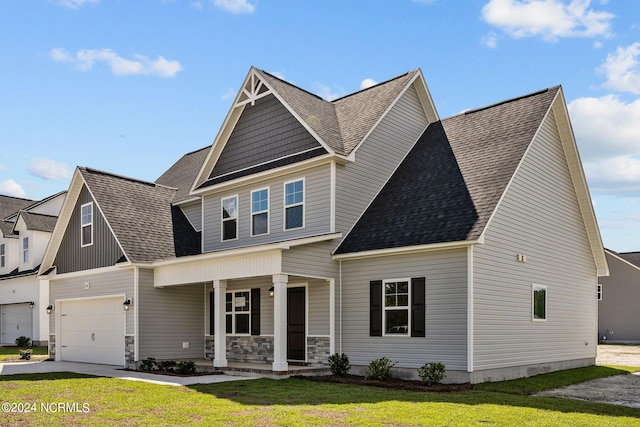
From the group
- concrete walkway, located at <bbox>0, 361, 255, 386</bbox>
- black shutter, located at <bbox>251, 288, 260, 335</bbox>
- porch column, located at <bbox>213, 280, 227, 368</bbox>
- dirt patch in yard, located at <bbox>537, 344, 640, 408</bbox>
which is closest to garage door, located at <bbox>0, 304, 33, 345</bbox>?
concrete walkway, located at <bbox>0, 361, 255, 386</bbox>

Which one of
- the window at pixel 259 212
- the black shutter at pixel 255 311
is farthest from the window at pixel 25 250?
the black shutter at pixel 255 311

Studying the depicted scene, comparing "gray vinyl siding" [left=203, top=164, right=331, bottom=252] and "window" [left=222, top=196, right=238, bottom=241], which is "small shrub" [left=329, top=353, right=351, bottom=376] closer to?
"gray vinyl siding" [left=203, top=164, right=331, bottom=252]

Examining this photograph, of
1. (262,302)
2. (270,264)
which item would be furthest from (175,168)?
(270,264)

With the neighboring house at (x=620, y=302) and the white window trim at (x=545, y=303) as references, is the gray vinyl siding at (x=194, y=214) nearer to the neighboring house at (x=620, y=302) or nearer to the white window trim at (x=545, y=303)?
the white window trim at (x=545, y=303)

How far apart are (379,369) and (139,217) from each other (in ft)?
34.0

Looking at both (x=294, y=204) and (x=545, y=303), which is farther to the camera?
(x=294, y=204)

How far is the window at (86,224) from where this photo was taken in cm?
2084

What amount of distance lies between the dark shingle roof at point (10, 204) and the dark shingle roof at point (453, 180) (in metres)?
26.0

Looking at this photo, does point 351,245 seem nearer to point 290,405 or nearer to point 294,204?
point 294,204

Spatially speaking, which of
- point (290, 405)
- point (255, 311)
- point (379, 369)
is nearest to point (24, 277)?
point (255, 311)

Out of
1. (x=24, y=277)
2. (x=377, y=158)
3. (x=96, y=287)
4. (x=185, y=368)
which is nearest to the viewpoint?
(x=185, y=368)

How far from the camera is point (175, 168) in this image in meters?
27.3

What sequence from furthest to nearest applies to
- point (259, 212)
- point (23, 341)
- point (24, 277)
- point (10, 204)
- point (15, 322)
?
point (10, 204) < point (15, 322) < point (24, 277) < point (23, 341) < point (259, 212)

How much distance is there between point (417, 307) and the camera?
15.0 meters
